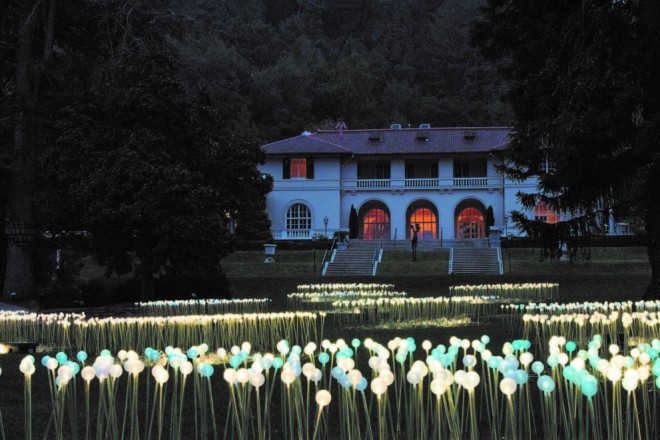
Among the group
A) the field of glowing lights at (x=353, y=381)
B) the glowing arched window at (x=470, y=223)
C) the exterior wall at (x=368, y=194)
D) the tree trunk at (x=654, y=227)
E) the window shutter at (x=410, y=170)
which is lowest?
the field of glowing lights at (x=353, y=381)

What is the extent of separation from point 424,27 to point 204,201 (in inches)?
2676

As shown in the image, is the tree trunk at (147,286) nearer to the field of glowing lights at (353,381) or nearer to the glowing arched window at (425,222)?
the field of glowing lights at (353,381)

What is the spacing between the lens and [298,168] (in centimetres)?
4678

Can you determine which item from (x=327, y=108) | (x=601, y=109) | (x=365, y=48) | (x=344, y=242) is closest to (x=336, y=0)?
(x=365, y=48)

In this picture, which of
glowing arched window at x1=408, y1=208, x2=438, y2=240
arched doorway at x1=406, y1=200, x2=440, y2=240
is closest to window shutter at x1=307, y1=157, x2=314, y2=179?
arched doorway at x1=406, y1=200, x2=440, y2=240

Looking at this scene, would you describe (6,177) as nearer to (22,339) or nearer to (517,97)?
(22,339)

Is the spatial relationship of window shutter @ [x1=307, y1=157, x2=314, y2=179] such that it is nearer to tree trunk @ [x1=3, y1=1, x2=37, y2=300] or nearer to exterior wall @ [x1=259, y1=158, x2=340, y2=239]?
exterior wall @ [x1=259, y1=158, x2=340, y2=239]

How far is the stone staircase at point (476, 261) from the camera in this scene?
30.3 m

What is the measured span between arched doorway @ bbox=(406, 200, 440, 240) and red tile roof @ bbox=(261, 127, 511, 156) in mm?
3981

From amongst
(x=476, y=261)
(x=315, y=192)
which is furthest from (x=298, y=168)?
(x=476, y=261)

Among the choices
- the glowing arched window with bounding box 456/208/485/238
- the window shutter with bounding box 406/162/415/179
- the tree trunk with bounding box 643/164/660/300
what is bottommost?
the tree trunk with bounding box 643/164/660/300

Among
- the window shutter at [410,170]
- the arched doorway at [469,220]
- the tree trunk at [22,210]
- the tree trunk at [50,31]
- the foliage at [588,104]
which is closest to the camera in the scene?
the foliage at [588,104]

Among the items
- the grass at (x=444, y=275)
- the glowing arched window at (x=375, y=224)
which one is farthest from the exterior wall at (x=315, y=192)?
the grass at (x=444, y=275)

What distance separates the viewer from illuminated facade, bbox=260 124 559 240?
151ft
